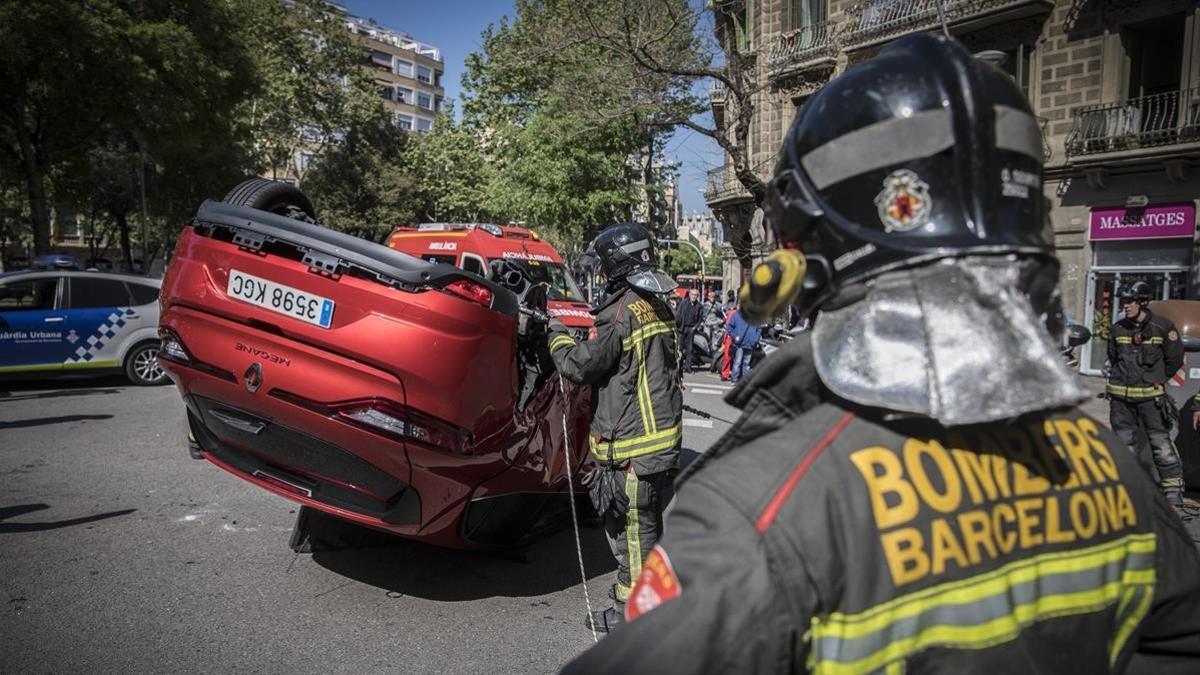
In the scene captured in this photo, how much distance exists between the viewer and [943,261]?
3.22ft

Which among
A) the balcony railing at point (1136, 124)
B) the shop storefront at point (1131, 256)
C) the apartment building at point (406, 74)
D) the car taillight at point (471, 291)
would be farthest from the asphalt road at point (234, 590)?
the apartment building at point (406, 74)

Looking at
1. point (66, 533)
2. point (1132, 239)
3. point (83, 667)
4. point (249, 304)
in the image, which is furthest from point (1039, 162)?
point (1132, 239)

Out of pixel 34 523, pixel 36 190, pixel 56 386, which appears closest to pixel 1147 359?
pixel 34 523

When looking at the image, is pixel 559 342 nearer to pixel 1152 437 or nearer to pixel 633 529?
pixel 633 529

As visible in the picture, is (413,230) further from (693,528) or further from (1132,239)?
(1132,239)

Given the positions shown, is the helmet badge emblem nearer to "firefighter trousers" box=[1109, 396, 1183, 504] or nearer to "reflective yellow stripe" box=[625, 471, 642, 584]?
"reflective yellow stripe" box=[625, 471, 642, 584]

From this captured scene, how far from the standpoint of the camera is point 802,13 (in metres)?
20.4

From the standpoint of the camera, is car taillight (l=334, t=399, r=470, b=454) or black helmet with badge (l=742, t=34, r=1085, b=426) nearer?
black helmet with badge (l=742, t=34, r=1085, b=426)

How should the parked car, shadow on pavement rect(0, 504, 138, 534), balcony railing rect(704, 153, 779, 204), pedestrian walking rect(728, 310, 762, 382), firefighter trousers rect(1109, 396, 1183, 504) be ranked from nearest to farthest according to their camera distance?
shadow on pavement rect(0, 504, 138, 534)
firefighter trousers rect(1109, 396, 1183, 504)
the parked car
pedestrian walking rect(728, 310, 762, 382)
balcony railing rect(704, 153, 779, 204)

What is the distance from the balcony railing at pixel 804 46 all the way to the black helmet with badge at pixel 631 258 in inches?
638

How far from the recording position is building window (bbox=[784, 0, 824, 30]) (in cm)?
1998

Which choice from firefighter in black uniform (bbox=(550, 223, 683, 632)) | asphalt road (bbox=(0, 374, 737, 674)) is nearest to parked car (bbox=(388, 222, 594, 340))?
asphalt road (bbox=(0, 374, 737, 674))

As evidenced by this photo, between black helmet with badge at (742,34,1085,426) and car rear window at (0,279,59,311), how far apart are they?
1140 cm

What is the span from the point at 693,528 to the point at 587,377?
2.60 metres
